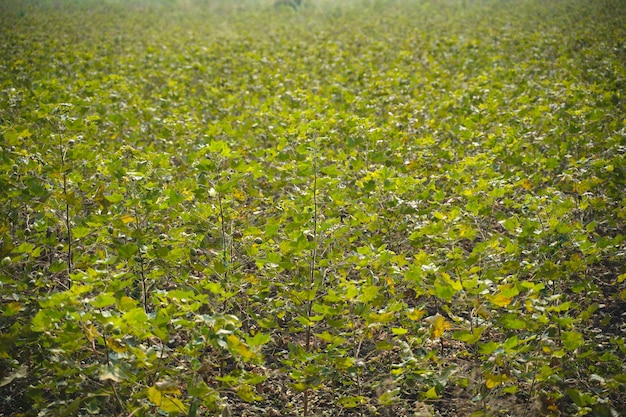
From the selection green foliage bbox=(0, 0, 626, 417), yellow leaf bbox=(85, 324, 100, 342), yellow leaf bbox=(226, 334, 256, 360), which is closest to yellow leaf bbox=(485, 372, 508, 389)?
green foliage bbox=(0, 0, 626, 417)

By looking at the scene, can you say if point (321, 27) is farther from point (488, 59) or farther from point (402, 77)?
point (402, 77)

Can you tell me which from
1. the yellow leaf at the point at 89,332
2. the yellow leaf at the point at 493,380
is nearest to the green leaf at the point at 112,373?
the yellow leaf at the point at 89,332

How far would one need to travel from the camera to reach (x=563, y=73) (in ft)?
23.9

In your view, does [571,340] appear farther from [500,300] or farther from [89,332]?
[89,332]

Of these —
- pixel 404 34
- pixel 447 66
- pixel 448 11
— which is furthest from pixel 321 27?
pixel 447 66

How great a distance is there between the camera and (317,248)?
297 cm

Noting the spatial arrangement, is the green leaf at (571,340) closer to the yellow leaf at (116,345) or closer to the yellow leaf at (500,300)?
the yellow leaf at (500,300)

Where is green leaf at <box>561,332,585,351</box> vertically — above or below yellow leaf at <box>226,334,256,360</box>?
below

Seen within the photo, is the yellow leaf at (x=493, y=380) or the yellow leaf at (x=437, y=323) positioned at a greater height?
the yellow leaf at (x=437, y=323)

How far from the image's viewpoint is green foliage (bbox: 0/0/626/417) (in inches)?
85.8

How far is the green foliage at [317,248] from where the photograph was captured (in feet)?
7.15

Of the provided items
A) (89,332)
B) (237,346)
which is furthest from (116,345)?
(237,346)

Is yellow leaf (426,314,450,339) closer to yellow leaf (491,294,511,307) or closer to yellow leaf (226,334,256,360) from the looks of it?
yellow leaf (491,294,511,307)

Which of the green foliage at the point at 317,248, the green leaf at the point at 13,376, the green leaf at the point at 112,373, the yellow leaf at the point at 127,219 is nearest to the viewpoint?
the green leaf at the point at 112,373
